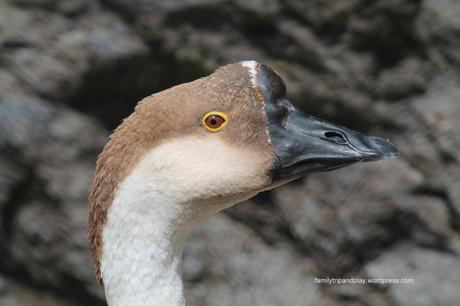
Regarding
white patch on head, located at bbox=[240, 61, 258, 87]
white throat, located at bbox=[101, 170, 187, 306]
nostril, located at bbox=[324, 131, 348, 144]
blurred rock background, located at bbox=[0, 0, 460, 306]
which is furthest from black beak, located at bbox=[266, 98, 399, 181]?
blurred rock background, located at bbox=[0, 0, 460, 306]

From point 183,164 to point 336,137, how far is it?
0.59 meters

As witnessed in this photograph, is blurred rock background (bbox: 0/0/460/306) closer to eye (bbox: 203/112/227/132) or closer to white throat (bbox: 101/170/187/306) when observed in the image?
eye (bbox: 203/112/227/132)

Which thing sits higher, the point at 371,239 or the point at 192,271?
the point at 371,239

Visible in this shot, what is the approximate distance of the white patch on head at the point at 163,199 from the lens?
8.35ft

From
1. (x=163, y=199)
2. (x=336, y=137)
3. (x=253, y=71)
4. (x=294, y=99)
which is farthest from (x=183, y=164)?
(x=294, y=99)

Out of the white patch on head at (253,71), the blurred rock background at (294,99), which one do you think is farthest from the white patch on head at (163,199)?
the blurred rock background at (294,99)

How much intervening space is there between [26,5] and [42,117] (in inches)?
31.2

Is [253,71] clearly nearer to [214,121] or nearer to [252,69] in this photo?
[252,69]

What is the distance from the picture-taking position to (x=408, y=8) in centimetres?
482

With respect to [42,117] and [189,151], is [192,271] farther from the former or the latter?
[189,151]

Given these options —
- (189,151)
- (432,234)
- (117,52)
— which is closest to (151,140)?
(189,151)

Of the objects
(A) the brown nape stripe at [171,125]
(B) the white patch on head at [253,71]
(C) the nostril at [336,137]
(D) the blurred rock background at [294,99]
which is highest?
(B) the white patch on head at [253,71]

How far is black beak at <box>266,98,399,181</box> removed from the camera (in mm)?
2551

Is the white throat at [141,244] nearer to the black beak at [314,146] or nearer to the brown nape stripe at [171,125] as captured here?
the brown nape stripe at [171,125]
